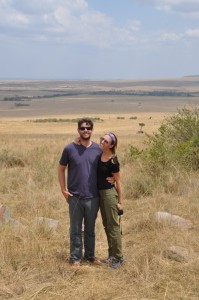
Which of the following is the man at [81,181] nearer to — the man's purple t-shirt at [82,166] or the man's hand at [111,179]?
the man's purple t-shirt at [82,166]

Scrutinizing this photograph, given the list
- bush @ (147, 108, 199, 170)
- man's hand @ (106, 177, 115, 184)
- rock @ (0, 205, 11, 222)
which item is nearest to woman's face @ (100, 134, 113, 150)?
man's hand @ (106, 177, 115, 184)

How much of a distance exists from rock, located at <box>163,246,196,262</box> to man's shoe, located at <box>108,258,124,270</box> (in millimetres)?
555

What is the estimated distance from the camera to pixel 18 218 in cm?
774

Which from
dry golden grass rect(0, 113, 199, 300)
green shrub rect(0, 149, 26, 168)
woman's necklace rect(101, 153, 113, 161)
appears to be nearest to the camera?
dry golden grass rect(0, 113, 199, 300)

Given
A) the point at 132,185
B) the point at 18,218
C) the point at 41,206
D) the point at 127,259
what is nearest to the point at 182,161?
the point at 132,185

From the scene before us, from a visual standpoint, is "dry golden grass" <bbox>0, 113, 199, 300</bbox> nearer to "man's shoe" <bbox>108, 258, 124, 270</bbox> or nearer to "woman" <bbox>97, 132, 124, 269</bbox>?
"man's shoe" <bbox>108, 258, 124, 270</bbox>

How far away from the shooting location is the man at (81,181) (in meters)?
5.47

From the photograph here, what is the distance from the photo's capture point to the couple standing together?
5469 millimetres

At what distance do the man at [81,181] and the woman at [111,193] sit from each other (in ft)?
0.28

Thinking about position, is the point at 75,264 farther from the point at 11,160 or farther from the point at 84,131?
the point at 11,160

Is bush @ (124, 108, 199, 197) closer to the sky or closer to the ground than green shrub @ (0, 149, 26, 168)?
closer to the sky

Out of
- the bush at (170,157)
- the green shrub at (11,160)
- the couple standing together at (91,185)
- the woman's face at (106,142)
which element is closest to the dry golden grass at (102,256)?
the couple standing together at (91,185)

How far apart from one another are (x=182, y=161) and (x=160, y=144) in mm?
671

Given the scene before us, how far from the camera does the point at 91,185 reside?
5555mm
